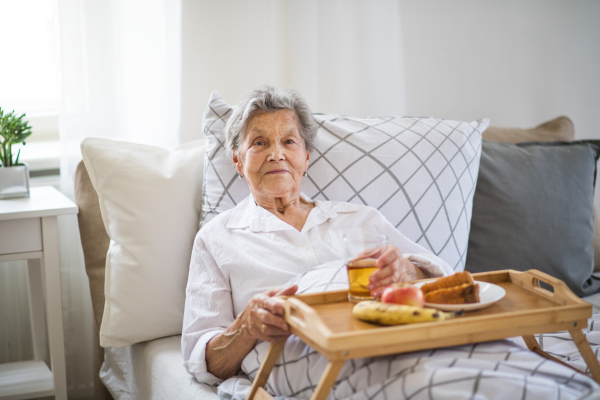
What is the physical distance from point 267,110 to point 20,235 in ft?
2.63

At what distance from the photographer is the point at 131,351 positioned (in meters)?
1.61

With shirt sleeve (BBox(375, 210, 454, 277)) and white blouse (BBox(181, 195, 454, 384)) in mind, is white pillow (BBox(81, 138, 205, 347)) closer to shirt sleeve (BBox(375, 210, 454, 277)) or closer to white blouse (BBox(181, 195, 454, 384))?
white blouse (BBox(181, 195, 454, 384))

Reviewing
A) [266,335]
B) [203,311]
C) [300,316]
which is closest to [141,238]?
[203,311]

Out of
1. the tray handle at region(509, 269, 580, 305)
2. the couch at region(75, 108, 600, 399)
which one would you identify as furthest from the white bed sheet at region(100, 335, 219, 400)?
the tray handle at region(509, 269, 580, 305)

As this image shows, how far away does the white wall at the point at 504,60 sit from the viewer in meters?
2.54

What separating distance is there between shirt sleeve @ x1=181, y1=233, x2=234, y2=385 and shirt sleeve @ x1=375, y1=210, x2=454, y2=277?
0.46m

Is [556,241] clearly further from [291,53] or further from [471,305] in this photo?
[291,53]

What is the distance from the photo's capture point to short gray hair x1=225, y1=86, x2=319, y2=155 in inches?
59.7

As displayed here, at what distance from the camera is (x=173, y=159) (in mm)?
1672

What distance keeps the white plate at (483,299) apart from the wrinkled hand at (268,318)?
0.86 feet

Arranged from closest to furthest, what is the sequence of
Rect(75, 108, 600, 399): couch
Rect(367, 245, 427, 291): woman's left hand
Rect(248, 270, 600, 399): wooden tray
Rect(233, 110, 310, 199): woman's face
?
Rect(248, 270, 600, 399): wooden tray
Rect(367, 245, 427, 291): woman's left hand
Rect(75, 108, 600, 399): couch
Rect(233, 110, 310, 199): woman's face

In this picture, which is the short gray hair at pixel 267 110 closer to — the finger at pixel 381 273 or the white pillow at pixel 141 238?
the white pillow at pixel 141 238

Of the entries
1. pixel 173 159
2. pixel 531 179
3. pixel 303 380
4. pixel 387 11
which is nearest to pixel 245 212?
pixel 173 159

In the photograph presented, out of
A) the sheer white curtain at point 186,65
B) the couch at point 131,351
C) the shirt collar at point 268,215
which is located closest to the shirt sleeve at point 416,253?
the shirt collar at point 268,215
